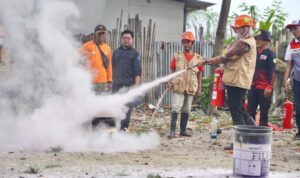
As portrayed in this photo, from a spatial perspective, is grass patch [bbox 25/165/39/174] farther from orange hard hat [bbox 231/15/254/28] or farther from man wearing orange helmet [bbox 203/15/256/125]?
orange hard hat [bbox 231/15/254/28]

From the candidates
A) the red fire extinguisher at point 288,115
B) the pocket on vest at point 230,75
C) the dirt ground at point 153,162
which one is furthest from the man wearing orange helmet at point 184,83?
the red fire extinguisher at point 288,115

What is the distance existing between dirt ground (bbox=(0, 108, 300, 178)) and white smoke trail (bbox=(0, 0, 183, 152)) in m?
0.64

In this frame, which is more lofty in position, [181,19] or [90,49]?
[181,19]

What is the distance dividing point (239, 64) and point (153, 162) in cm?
212

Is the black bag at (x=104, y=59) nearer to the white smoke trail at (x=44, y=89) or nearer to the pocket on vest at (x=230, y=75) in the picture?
the white smoke trail at (x=44, y=89)

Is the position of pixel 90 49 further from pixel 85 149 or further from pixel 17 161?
pixel 17 161

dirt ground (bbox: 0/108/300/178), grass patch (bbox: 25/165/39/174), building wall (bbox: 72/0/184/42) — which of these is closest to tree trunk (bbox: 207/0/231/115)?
dirt ground (bbox: 0/108/300/178)

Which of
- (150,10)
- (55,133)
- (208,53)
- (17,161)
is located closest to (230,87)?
(55,133)

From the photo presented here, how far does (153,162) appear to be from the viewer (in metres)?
6.26

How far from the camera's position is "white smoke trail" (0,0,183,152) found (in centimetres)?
719

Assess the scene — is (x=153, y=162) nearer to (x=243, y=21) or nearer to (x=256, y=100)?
(x=243, y=21)

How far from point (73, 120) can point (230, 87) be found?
2.45 meters

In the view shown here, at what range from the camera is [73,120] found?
7250mm

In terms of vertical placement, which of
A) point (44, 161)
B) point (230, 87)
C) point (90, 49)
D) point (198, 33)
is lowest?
point (44, 161)
